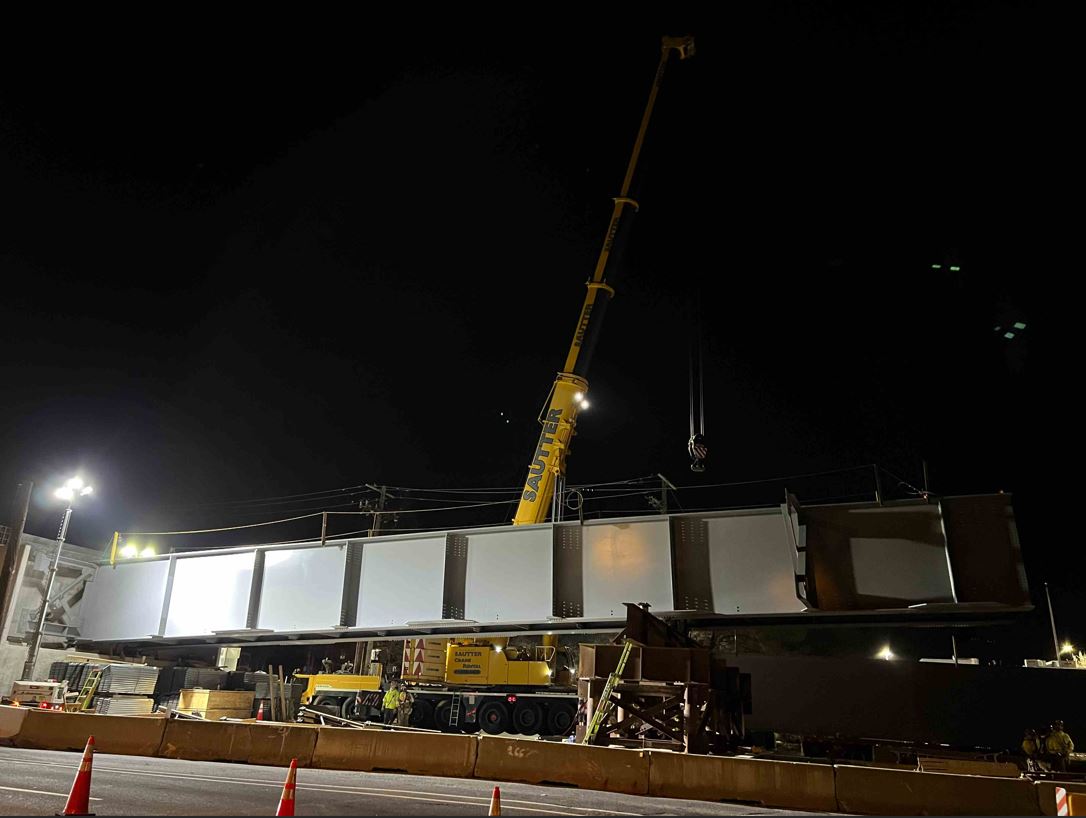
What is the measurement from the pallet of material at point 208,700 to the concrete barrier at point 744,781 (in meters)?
16.1

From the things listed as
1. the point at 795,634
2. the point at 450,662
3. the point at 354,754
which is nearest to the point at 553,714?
the point at 450,662

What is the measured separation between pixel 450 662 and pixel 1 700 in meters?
12.6

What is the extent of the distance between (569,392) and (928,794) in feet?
42.5

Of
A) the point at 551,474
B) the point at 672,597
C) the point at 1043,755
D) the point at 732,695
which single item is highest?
the point at 551,474

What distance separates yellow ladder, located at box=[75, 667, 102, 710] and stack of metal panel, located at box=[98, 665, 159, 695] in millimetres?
154

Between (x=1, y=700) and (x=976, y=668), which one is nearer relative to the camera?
(x=1, y=700)

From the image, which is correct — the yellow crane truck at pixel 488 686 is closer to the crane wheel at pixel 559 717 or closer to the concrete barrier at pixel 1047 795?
the crane wheel at pixel 559 717

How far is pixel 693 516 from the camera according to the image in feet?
55.7

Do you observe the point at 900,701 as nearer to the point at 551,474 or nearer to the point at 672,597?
the point at 672,597

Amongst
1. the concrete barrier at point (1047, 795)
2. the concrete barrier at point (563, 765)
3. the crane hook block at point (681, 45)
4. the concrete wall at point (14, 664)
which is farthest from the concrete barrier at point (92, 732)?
the crane hook block at point (681, 45)

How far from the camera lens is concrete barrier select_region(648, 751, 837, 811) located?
951 cm

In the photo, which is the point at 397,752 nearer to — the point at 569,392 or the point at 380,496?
the point at 569,392

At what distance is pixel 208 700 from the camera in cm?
2148

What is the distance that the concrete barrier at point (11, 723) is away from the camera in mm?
13547
